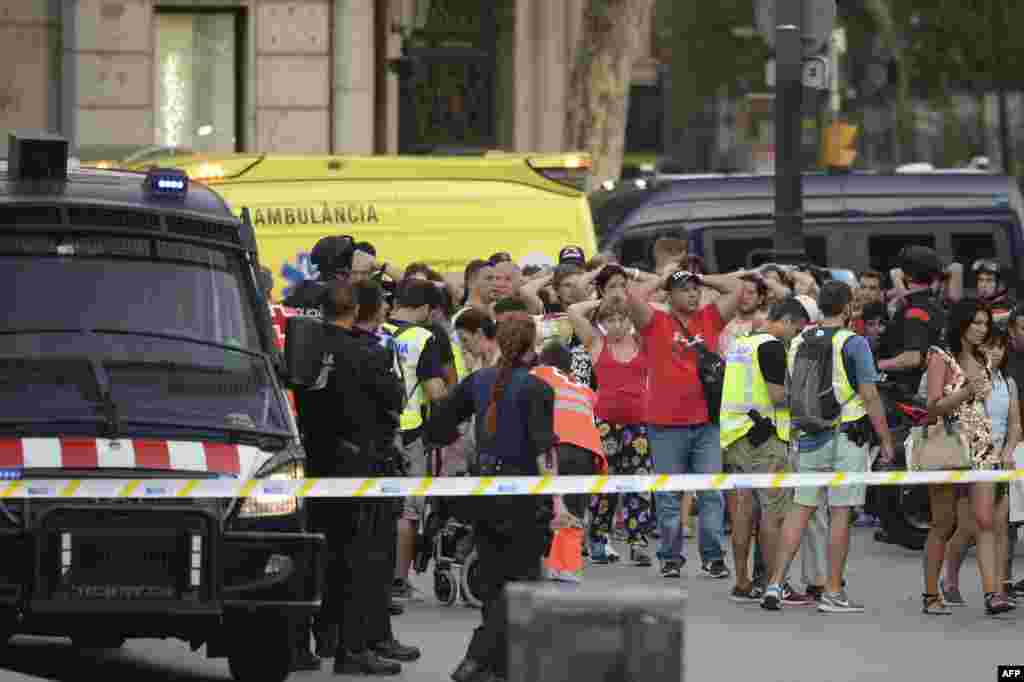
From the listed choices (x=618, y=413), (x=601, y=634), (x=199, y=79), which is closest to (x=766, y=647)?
(x=618, y=413)

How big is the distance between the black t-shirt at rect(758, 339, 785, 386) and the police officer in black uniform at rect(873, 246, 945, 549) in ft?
7.98

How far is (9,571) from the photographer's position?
1014 cm

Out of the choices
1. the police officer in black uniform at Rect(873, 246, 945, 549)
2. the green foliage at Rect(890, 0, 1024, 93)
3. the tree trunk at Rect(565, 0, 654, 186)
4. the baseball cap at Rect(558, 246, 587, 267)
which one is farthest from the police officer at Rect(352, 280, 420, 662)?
the green foliage at Rect(890, 0, 1024, 93)

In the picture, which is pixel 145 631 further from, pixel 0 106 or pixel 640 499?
pixel 0 106

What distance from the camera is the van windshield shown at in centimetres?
1056

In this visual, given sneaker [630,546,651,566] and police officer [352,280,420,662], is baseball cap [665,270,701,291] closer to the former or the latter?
sneaker [630,546,651,566]

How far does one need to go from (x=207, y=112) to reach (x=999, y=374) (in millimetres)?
17318

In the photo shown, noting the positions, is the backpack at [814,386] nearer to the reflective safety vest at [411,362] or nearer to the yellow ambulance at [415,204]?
the reflective safety vest at [411,362]

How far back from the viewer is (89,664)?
11883mm

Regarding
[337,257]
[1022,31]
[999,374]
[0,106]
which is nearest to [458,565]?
[337,257]

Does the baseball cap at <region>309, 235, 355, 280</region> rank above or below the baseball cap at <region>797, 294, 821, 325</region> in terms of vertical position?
above

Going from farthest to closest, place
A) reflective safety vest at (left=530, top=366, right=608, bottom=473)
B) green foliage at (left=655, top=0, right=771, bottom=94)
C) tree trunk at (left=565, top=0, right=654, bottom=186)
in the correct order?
green foliage at (left=655, top=0, right=771, bottom=94)
tree trunk at (left=565, top=0, right=654, bottom=186)
reflective safety vest at (left=530, top=366, right=608, bottom=473)

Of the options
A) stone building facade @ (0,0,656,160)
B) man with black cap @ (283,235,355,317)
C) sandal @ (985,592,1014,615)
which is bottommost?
sandal @ (985,592,1014,615)

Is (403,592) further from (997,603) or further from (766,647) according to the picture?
(997,603)
